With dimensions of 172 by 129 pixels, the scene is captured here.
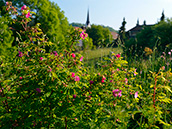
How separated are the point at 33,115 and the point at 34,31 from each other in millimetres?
1154

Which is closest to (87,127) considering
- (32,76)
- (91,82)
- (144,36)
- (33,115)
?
(91,82)

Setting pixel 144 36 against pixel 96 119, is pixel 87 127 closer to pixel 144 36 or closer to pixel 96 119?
pixel 96 119

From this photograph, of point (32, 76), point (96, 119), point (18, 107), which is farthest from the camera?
point (18, 107)

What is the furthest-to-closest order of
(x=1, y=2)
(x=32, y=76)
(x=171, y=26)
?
(x=171, y=26) → (x=1, y=2) → (x=32, y=76)

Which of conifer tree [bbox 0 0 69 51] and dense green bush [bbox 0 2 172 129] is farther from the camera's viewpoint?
conifer tree [bbox 0 0 69 51]

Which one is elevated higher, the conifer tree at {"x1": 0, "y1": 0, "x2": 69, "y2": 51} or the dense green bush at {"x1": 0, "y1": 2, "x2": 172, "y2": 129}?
the conifer tree at {"x1": 0, "y1": 0, "x2": 69, "y2": 51}

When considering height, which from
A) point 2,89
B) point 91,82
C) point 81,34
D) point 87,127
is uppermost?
point 81,34

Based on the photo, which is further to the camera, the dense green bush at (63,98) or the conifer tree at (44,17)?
the conifer tree at (44,17)

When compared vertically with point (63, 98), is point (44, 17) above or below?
above

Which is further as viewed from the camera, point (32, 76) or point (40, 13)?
point (40, 13)

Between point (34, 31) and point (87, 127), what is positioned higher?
point (34, 31)

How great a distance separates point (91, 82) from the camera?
1847 mm

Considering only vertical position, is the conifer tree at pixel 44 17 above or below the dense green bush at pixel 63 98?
above

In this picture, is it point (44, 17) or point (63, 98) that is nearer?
point (63, 98)
